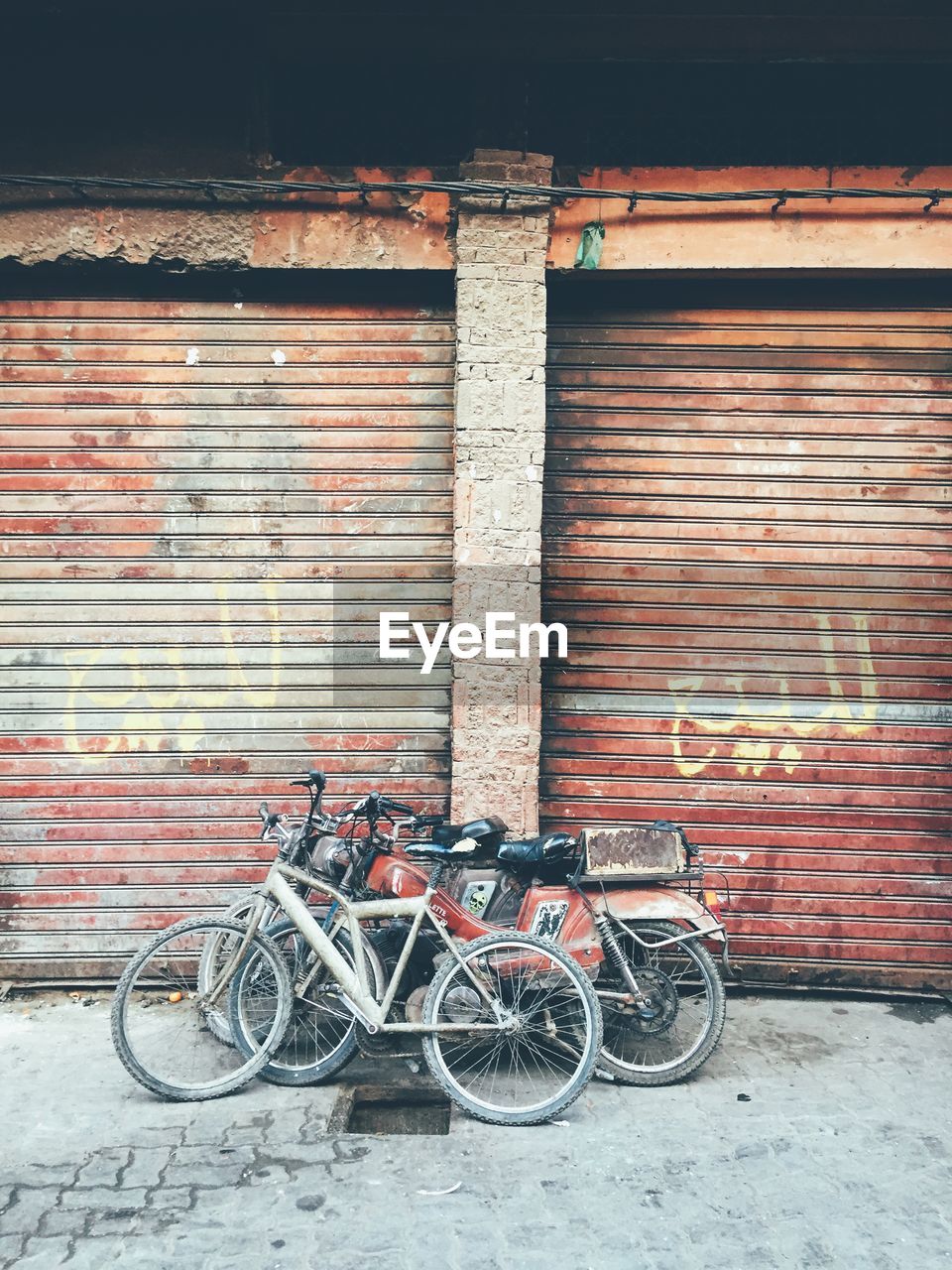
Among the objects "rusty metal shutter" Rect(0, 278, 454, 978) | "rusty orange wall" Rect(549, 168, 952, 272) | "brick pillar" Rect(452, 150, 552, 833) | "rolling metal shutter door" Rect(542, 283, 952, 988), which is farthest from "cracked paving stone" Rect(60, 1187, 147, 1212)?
"rusty orange wall" Rect(549, 168, 952, 272)

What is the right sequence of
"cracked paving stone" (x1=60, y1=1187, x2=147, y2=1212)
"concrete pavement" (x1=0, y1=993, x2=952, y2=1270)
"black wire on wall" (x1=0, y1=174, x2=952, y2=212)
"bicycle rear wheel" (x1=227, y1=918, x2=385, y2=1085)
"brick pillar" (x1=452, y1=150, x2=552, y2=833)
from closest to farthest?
"concrete pavement" (x1=0, y1=993, x2=952, y2=1270), "cracked paving stone" (x1=60, y1=1187, x2=147, y2=1212), "bicycle rear wheel" (x1=227, y1=918, x2=385, y2=1085), "black wire on wall" (x1=0, y1=174, x2=952, y2=212), "brick pillar" (x1=452, y1=150, x2=552, y2=833)

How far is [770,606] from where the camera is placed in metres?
5.15

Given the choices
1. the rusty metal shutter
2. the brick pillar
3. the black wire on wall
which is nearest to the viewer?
the black wire on wall

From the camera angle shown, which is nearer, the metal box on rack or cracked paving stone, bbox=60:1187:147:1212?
cracked paving stone, bbox=60:1187:147:1212

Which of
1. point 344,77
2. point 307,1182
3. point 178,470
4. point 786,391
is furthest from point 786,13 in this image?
point 307,1182

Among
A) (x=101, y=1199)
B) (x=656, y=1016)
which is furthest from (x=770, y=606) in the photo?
(x=101, y=1199)

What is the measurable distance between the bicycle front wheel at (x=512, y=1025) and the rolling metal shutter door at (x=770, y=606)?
130 cm

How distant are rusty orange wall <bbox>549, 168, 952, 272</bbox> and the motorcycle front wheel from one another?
3.52 meters

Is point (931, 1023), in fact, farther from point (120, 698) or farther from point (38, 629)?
point (38, 629)

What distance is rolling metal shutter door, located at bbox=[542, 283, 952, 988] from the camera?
512cm

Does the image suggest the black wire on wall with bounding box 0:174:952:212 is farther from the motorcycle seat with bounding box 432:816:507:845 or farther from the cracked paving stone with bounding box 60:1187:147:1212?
the cracked paving stone with bounding box 60:1187:147:1212

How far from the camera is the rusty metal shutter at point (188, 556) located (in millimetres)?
Answer: 5090

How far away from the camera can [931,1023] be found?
15.8 feet

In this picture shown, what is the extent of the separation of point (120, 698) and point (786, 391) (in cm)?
420
